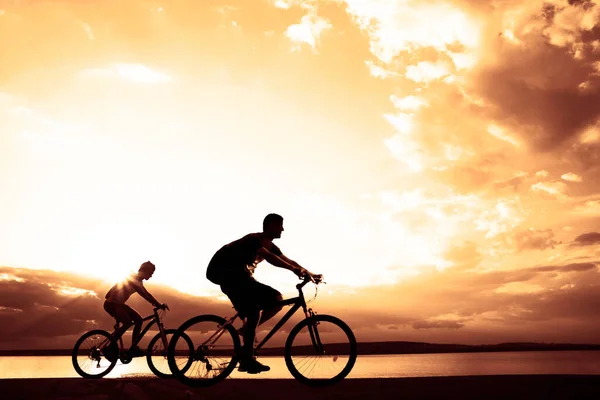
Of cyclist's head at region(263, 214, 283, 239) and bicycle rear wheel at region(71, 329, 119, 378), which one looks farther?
bicycle rear wheel at region(71, 329, 119, 378)

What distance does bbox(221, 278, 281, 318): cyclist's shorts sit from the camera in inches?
324

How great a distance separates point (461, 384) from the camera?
848 cm

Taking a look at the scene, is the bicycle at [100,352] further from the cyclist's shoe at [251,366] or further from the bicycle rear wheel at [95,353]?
the cyclist's shoe at [251,366]

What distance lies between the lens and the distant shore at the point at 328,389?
24.3 ft

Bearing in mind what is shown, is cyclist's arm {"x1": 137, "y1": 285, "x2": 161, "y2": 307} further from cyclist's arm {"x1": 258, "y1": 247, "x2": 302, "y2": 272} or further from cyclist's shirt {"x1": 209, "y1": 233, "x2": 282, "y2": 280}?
cyclist's arm {"x1": 258, "y1": 247, "x2": 302, "y2": 272}

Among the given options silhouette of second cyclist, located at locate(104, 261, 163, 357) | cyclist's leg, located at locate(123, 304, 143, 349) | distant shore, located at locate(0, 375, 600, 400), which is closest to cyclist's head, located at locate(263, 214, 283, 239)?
distant shore, located at locate(0, 375, 600, 400)

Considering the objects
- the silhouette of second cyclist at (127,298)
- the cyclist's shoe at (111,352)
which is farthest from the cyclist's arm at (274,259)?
the cyclist's shoe at (111,352)

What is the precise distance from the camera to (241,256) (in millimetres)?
8242

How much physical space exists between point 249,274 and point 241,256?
35 cm

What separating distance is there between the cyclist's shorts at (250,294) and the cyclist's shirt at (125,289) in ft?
15.7

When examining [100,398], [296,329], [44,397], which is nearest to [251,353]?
[296,329]

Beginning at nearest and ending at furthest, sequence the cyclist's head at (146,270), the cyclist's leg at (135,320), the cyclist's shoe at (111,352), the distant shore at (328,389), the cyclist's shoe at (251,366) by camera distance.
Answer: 1. the distant shore at (328,389)
2. the cyclist's shoe at (251,366)
3. the cyclist's head at (146,270)
4. the cyclist's leg at (135,320)
5. the cyclist's shoe at (111,352)

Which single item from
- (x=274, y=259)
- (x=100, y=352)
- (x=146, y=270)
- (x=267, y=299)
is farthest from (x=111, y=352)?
(x=274, y=259)

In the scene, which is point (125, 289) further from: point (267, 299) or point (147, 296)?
point (267, 299)
